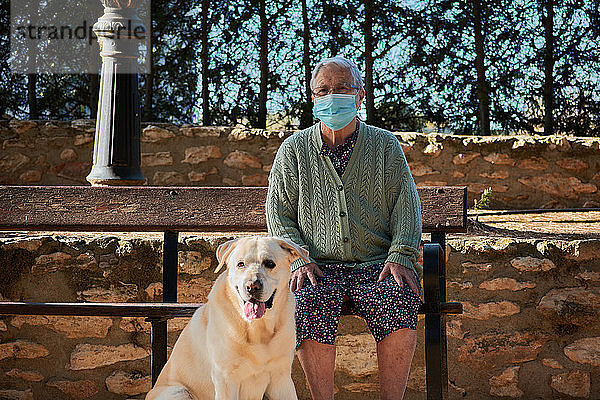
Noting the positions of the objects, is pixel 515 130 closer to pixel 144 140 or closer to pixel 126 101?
pixel 144 140

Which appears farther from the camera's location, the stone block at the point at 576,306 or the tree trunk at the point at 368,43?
the tree trunk at the point at 368,43

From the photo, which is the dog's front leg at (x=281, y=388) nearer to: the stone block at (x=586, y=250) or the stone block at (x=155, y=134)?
the stone block at (x=586, y=250)

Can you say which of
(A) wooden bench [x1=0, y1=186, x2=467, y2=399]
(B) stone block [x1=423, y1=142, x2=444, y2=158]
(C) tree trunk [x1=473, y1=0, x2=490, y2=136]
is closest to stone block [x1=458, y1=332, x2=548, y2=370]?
(A) wooden bench [x1=0, y1=186, x2=467, y2=399]

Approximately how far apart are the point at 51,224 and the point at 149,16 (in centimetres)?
411

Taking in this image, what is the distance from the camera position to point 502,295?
153 inches

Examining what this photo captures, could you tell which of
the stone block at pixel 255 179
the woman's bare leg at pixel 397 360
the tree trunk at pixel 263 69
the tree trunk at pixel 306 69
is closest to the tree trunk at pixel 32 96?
the tree trunk at pixel 263 69

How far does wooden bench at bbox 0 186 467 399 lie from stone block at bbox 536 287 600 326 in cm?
88

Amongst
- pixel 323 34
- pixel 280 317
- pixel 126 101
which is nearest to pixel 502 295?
pixel 280 317

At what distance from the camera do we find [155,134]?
A: 6.13 metres

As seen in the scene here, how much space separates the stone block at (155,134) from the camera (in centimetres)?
611

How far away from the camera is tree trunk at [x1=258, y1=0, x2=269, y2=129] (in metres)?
7.00

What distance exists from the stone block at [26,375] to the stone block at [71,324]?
0.88 ft

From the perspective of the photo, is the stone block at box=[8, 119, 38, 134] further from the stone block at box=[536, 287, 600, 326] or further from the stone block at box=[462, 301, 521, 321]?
the stone block at box=[536, 287, 600, 326]

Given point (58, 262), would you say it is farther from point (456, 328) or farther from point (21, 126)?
point (21, 126)
